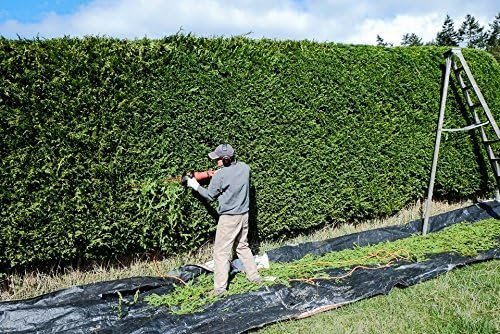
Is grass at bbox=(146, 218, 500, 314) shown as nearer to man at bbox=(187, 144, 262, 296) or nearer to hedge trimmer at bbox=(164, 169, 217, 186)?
man at bbox=(187, 144, 262, 296)

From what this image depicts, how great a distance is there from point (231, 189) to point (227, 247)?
667 millimetres

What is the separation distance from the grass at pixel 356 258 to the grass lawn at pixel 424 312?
70 centimetres

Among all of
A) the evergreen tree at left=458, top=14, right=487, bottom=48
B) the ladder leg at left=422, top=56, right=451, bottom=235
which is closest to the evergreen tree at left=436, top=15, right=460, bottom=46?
the evergreen tree at left=458, top=14, right=487, bottom=48

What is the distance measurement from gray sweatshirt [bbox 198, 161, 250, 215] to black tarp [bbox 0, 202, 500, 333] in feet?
3.06

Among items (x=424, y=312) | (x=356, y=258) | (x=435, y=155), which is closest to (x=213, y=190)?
(x=356, y=258)

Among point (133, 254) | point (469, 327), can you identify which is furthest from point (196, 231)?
point (469, 327)

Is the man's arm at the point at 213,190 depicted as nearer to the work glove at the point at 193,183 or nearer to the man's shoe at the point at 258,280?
the work glove at the point at 193,183

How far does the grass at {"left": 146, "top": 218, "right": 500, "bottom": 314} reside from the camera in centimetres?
481

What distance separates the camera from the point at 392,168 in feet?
24.6

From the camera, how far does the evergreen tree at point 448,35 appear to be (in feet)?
183

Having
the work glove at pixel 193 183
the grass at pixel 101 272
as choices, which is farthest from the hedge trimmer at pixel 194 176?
the grass at pixel 101 272

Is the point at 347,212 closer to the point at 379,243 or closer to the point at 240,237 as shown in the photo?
the point at 379,243

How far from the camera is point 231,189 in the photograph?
16.6ft

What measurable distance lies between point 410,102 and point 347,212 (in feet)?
7.41
